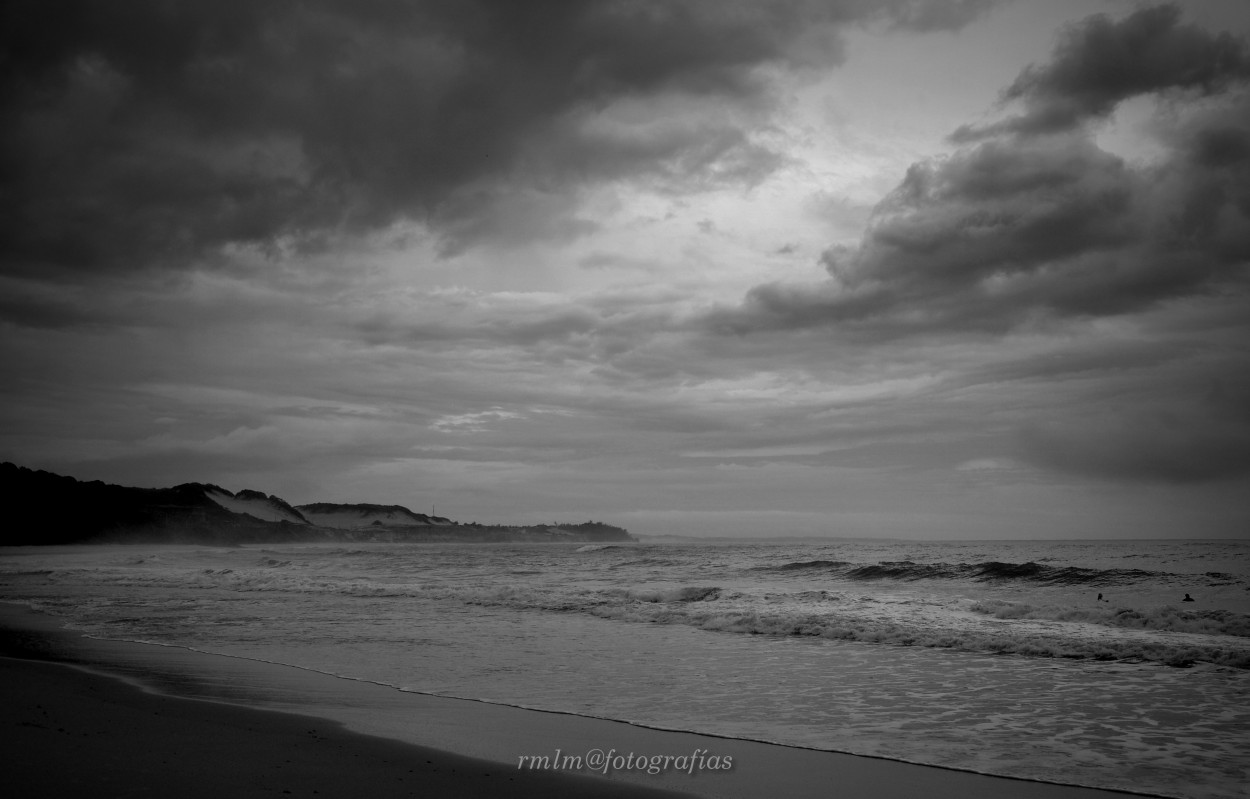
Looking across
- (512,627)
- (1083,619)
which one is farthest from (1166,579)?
(512,627)

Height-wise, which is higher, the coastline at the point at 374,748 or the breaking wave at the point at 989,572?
the coastline at the point at 374,748

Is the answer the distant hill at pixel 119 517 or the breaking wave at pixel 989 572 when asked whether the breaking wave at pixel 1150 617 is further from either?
the distant hill at pixel 119 517

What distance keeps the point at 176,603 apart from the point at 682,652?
1716cm

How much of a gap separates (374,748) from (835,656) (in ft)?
28.1

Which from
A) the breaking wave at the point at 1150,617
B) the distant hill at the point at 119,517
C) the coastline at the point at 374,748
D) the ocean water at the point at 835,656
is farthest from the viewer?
the distant hill at the point at 119,517

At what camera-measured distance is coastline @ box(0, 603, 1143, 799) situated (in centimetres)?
588

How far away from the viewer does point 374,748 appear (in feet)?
22.7

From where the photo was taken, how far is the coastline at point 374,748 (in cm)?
588

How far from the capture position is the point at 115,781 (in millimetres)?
5441

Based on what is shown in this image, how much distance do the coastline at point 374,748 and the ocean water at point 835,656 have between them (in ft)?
1.94

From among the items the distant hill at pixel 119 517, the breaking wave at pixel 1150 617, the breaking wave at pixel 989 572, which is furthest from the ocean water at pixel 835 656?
the distant hill at pixel 119 517

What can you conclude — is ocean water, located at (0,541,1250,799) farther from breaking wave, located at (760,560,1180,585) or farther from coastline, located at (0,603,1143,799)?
breaking wave, located at (760,560,1180,585)

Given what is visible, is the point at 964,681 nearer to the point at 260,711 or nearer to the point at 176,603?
the point at 260,711

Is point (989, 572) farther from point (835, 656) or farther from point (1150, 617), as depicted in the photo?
point (835, 656)
